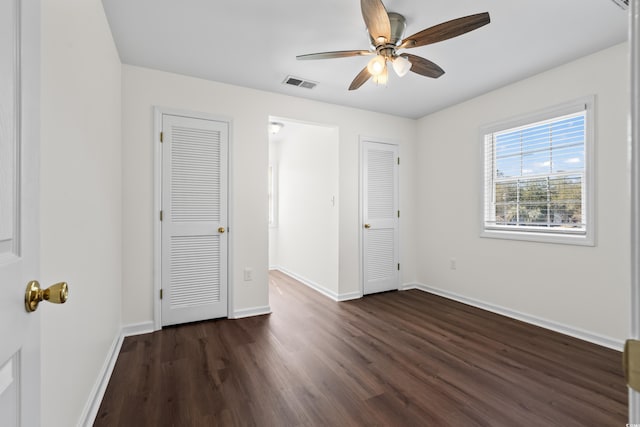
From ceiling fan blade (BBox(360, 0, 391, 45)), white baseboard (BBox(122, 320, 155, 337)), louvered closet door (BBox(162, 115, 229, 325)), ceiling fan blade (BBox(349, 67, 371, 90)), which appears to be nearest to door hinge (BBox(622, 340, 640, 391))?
ceiling fan blade (BBox(360, 0, 391, 45))

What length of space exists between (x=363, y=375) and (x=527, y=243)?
231 cm

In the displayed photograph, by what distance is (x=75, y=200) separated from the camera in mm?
1499

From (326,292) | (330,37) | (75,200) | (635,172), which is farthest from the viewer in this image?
(326,292)

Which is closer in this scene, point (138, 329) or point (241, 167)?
point (138, 329)

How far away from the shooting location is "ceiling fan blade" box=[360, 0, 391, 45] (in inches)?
67.9

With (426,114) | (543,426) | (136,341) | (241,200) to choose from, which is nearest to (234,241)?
(241,200)

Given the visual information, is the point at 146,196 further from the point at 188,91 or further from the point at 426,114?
the point at 426,114

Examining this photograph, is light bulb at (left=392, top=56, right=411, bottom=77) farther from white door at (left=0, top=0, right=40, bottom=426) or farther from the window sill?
the window sill

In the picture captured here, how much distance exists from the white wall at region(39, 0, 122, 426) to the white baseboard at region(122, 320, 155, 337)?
1.78 feet

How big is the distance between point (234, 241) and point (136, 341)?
1.25 meters

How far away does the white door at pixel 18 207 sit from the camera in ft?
2.02

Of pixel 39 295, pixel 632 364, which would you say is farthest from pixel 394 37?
pixel 39 295

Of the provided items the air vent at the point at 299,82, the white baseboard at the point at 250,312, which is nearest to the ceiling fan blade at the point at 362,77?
the air vent at the point at 299,82

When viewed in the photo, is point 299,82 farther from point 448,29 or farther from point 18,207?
point 18,207
